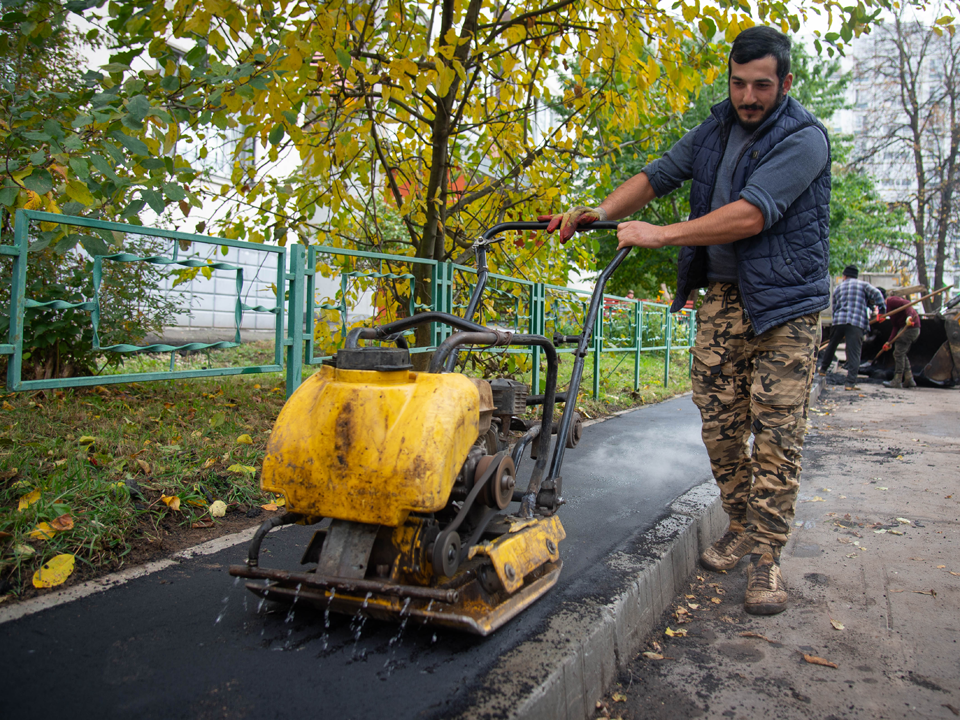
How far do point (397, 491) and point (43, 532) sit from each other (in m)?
1.61

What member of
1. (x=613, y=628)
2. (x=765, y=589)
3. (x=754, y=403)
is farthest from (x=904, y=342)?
(x=613, y=628)

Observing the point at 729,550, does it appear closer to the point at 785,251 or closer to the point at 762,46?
the point at 785,251

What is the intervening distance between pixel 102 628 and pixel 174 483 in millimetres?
1217

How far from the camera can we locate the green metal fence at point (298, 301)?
2779 millimetres

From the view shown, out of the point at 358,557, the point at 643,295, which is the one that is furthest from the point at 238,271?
the point at 643,295

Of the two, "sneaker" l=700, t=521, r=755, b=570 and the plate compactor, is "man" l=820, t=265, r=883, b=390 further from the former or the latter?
the plate compactor

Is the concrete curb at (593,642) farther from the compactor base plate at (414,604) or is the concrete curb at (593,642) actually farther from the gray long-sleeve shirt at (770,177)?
the gray long-sleeve shirt at (770,177)

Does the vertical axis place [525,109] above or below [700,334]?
above

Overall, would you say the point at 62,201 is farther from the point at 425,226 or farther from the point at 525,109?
the point at 525,109

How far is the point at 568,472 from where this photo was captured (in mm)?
4195

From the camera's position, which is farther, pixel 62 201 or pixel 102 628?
pixel 62 201

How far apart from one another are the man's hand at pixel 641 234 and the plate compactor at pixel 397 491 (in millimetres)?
649

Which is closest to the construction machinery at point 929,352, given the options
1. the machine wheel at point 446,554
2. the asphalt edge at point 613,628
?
the asphalt edge at point 613,628

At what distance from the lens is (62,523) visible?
2523 millimetres
